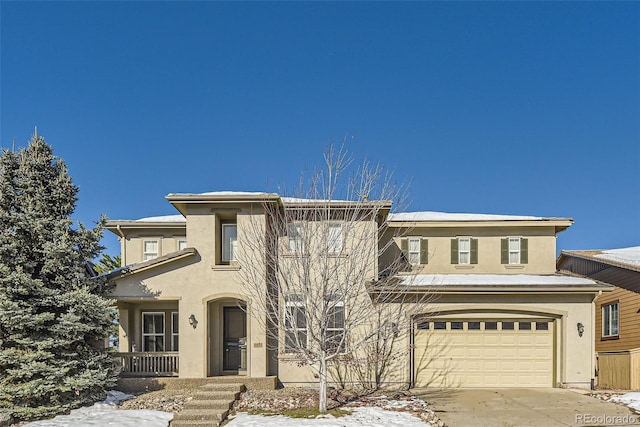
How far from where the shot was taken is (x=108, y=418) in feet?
35.1

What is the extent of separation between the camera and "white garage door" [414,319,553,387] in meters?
14.3

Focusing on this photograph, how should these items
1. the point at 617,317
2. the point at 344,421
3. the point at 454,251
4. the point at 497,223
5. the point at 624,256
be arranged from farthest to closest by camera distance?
the point at 624,256 → the point at 454,251 → the point at 497,223 → the point at 617,317 → the point at 344,421

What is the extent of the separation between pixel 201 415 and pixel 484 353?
8.51m

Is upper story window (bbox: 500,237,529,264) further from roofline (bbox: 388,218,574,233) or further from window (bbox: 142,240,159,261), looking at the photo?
window (bbox: 142,240,159,261)

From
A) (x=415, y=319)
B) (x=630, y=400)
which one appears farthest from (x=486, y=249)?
(x=630, y=400)

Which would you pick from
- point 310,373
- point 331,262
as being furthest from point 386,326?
point 310,373

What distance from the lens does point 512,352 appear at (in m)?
14.4

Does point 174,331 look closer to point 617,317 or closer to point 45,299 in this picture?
point 45,299

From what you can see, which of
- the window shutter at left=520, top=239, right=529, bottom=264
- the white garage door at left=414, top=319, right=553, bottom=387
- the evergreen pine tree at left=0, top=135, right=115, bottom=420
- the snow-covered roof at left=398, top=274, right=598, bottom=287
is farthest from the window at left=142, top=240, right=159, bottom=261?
the window shutter at left=520, top=239, right=529, bottom=264

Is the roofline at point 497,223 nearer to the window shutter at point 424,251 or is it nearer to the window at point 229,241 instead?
the window shutter at point 424,251

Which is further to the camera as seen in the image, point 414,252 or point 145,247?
point 145,247

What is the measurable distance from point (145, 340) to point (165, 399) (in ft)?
15.1

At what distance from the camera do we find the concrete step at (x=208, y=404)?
1135cm

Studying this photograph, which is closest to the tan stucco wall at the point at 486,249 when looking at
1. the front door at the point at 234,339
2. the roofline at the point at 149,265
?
the front door at the point at 234,339
